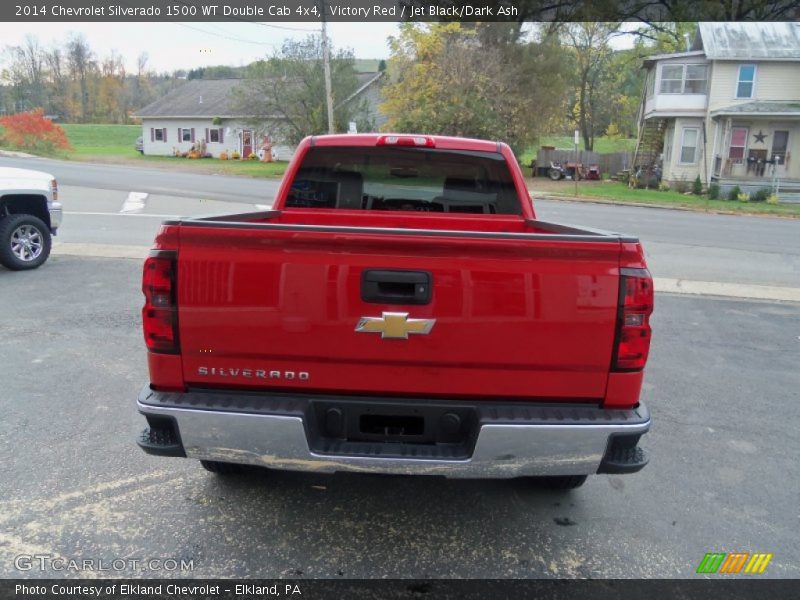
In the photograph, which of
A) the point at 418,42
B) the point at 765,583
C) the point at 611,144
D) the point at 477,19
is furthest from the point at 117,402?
the point at 611,144

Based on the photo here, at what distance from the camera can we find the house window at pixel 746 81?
29547mm

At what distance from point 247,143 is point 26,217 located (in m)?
39.8

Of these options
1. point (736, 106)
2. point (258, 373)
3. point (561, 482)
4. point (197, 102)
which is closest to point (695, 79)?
point (736, 106)

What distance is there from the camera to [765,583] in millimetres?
2896

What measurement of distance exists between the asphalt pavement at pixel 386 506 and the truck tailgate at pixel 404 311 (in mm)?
883

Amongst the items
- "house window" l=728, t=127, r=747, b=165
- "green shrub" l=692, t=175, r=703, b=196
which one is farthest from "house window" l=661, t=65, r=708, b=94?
"green shrub" l=692, t=175, r=703, b=196

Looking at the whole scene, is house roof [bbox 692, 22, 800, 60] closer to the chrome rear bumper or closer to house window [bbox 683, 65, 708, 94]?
house window [bbox 683, 65, 708, 94]

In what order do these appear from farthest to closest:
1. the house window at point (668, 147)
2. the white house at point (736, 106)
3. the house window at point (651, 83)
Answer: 1. the house window at point (651, 83)
2. the house window at point (668, 147)
3. the white house at point (736, 106)

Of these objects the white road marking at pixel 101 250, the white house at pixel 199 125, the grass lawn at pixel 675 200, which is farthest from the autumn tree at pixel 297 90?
the white road marking at pixel 101 250

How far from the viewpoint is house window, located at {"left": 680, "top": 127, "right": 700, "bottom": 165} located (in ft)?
102

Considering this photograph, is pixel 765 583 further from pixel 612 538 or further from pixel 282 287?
pixel 282 287

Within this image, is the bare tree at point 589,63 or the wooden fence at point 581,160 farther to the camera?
the bare tree at point 589,63

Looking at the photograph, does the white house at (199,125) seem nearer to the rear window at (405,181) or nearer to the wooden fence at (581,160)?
the wooden fence at (581,160)

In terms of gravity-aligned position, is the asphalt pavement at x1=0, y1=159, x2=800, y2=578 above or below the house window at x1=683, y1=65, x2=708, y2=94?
below
